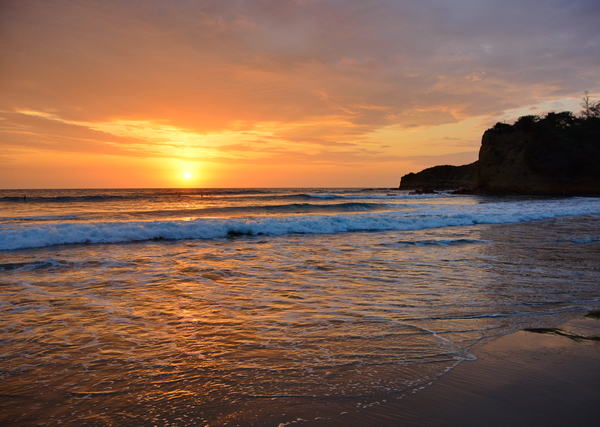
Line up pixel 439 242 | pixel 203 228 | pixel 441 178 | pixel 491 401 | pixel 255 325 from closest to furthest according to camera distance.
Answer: pixel 491 401 < pixel 255 325 < pixel 439 242 < pixel 203 228 < pixel 441 178

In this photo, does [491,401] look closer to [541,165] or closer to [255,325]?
[255,325]

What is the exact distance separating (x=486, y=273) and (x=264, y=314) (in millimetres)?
4623

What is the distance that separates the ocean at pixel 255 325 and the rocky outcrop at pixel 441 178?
275 feet

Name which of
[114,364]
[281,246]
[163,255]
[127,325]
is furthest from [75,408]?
[281,246]

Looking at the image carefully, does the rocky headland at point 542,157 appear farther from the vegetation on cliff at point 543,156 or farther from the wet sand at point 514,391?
the wet sand at point 514,391

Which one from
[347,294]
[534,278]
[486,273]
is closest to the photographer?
[347,294]

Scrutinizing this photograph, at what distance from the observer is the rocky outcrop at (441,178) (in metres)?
88.6

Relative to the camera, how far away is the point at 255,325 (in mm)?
4121

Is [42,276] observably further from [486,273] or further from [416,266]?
[486,273]

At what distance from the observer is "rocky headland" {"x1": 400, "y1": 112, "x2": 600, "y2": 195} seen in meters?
50.1

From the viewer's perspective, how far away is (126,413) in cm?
237

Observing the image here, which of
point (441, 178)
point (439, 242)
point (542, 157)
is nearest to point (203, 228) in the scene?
point (439, 242)

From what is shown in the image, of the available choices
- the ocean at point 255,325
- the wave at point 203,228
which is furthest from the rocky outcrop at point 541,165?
the ocean at point 255,325

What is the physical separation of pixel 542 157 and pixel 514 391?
59.6m
